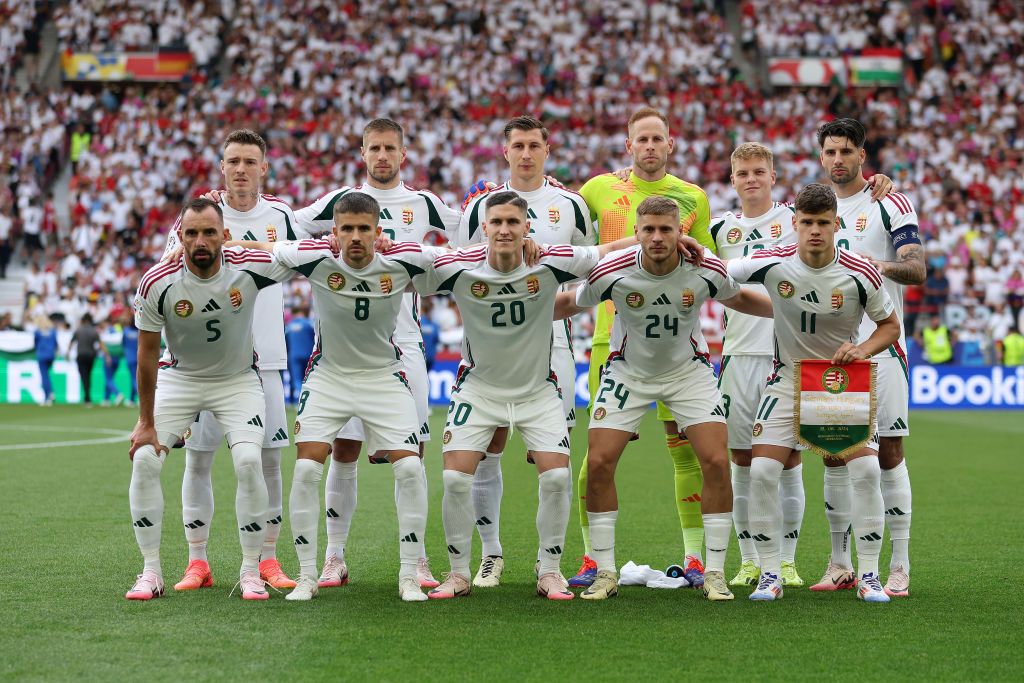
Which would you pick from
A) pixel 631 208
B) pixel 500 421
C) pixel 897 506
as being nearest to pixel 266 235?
pixel 500 421

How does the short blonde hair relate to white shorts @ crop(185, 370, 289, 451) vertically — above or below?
above

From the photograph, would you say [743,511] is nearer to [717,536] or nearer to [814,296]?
[717,536]

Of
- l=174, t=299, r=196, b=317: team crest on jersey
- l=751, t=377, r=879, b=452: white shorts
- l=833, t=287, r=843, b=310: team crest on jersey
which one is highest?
l=174, t=299, r=196, b=317: team crest on jersey

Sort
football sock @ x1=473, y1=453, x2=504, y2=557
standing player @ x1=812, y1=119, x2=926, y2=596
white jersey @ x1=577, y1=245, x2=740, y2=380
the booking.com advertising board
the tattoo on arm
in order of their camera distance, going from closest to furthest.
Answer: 1. white jersey @ x1=577, y1=245, x2=740, y2=380
2. the tattoo on arm
3. standing player @ x1=812, y1=119, x2=926, y2=596
4. football sock @ x1=473, y1=453, x2=504, y2=557
5. the booking.com advertising board

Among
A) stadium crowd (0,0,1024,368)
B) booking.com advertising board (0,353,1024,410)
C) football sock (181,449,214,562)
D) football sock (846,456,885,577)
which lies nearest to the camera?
football sock (846,456,885,577)

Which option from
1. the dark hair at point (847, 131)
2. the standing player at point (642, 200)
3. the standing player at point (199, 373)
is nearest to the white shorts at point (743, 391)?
the standing player at point (642, 200)

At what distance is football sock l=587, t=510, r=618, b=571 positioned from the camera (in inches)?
272

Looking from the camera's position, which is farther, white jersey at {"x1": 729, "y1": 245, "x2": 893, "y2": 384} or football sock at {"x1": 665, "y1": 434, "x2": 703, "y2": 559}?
football sock at {"x1": 665, "y1": 434, "x2": 703, "y2": 559}

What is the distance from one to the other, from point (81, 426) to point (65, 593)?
1277 centimetres

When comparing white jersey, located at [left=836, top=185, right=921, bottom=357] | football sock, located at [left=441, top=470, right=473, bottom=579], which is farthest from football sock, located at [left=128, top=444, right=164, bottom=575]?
white jersey, located at [left=836, top=185, right=921, bottom=357]

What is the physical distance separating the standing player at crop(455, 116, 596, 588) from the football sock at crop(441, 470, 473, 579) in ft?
1.65

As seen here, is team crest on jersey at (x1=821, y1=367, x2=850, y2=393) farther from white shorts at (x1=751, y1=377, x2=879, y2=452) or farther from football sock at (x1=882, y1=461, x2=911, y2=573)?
football sock at (x1=882, y1=461, x2=911, y2=573)

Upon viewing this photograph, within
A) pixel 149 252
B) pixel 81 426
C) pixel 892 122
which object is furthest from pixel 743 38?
pixel 81 426

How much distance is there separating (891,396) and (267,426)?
3.69m
